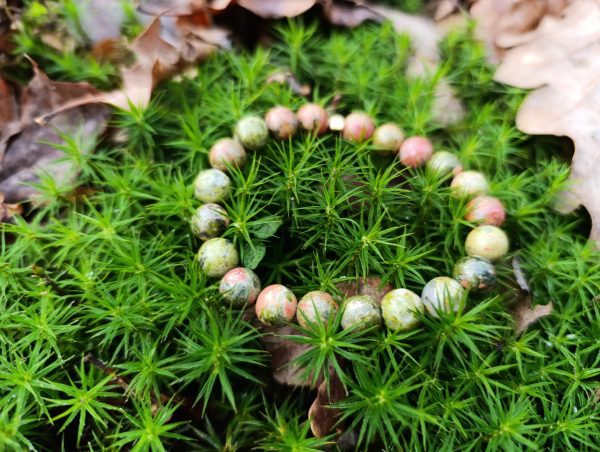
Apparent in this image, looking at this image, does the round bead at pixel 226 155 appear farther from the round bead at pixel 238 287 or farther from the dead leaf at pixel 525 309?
the dead leaf at pixel 525 309

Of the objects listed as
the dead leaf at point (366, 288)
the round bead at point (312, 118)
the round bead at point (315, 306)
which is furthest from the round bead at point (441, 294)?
the round bead at point (312, 118)

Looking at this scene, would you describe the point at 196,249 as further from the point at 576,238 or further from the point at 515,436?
the point at 576,238

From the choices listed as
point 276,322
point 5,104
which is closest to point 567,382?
point 276,322

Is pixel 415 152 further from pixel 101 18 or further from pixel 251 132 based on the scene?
pixel 101 18

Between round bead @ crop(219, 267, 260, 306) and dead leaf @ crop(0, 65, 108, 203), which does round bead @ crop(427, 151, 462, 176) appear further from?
dead leaf @ crop(0, 65, 108, 203)

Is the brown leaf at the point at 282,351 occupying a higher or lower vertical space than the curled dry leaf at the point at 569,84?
lower

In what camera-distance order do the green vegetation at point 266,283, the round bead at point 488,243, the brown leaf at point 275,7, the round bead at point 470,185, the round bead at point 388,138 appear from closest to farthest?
the green vegetation at point 266,283 → the round bead at point 488,243 → the round bead at point 470,185 → the round bead at point 388,138 → the brown leaf at point 275,7

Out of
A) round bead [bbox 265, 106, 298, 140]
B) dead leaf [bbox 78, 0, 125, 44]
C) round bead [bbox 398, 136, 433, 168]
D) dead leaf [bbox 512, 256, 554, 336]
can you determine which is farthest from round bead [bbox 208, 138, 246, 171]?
dead leaf [bbox 512, 256, 554, 336]

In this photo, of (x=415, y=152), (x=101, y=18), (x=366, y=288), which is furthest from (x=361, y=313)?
(x=101, y=18)
